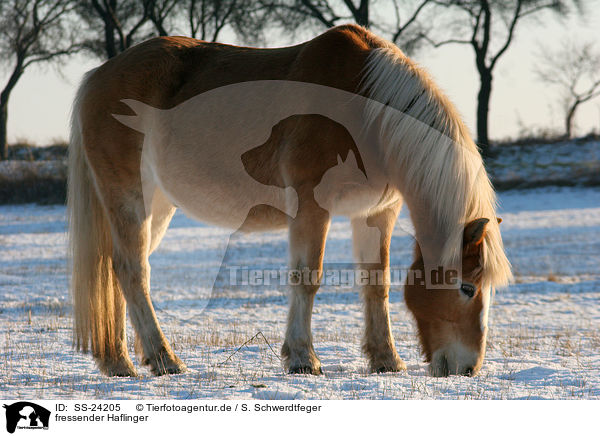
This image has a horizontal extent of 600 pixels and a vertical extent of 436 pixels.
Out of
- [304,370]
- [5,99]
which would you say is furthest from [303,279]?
[5,99]

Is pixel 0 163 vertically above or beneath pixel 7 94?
beneath

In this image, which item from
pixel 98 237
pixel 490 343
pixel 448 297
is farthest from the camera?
pixel 490 343

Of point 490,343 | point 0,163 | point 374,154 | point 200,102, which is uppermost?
point 0,163

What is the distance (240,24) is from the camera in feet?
67.1

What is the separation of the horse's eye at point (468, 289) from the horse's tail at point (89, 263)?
2.38 m

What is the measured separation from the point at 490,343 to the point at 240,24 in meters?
17.2

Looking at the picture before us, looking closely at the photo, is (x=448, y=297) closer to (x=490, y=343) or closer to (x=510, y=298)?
(x=490, y=343)

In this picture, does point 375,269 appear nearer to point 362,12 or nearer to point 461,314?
point 461,314

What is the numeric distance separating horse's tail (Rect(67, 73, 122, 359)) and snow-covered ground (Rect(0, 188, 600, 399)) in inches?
10.1

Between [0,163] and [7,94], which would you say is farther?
[7,94]
